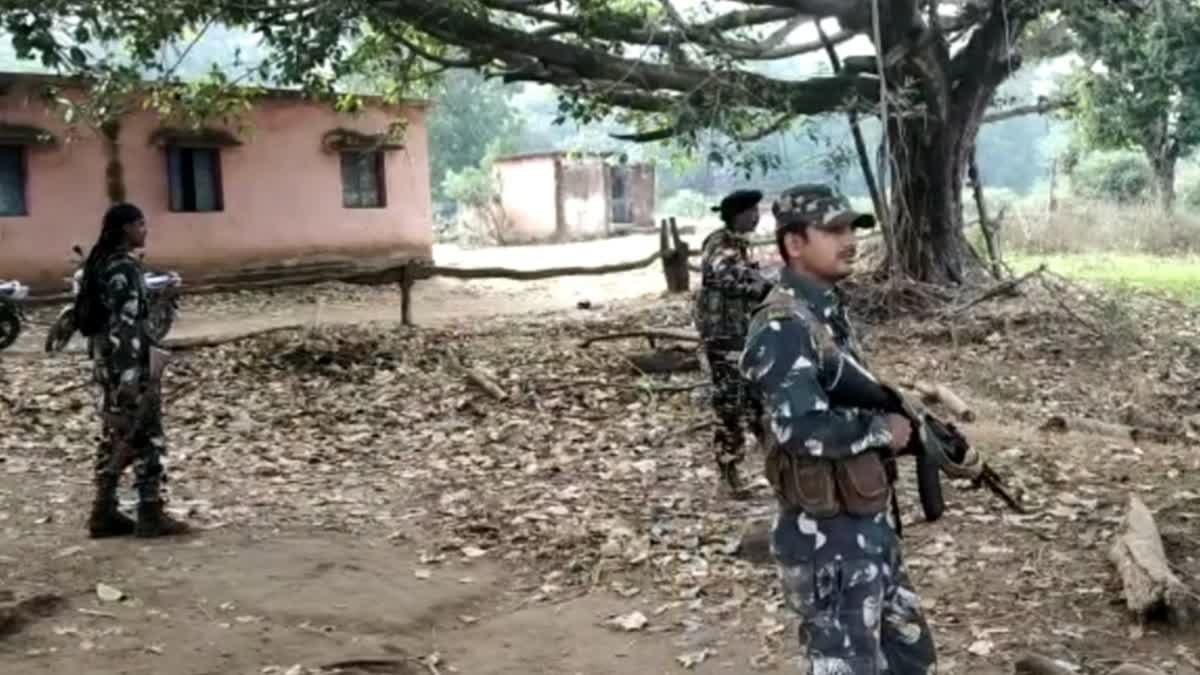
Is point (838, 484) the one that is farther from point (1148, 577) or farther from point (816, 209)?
point (1148, 577)

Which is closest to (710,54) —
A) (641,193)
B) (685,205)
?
(641,193)

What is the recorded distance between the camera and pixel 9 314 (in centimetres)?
1320

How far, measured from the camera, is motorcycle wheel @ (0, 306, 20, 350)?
13.0m

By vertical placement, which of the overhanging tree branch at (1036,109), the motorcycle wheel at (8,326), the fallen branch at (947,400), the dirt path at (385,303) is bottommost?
the fallen branch at (947,400)

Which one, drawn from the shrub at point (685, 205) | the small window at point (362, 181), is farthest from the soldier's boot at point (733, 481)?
the shrub at point (685, 205)

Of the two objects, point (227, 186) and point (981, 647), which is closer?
point (981, 647)

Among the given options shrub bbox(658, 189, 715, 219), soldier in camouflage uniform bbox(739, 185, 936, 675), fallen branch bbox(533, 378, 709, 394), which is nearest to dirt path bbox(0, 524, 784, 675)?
soldier in camouflage uniform bbox(739, 185, 936, 675)

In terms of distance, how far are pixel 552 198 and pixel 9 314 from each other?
21002 mm

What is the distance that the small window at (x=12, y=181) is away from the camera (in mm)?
18062

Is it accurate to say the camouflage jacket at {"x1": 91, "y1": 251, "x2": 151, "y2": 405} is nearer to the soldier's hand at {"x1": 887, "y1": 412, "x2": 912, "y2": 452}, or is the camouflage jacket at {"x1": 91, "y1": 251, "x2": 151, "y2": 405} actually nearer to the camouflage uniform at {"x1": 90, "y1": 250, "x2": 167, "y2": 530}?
the camouflage uniform at {"x1": 90, "y1": 250, "x2": 167, "y2": 530}

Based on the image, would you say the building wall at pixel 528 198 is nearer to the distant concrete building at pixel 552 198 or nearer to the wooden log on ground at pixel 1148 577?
the distant concrete building at pixel 552 198

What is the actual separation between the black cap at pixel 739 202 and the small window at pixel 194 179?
15.2m

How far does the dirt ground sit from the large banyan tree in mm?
2091

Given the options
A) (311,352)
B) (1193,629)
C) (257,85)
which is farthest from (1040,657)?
(257,85)
